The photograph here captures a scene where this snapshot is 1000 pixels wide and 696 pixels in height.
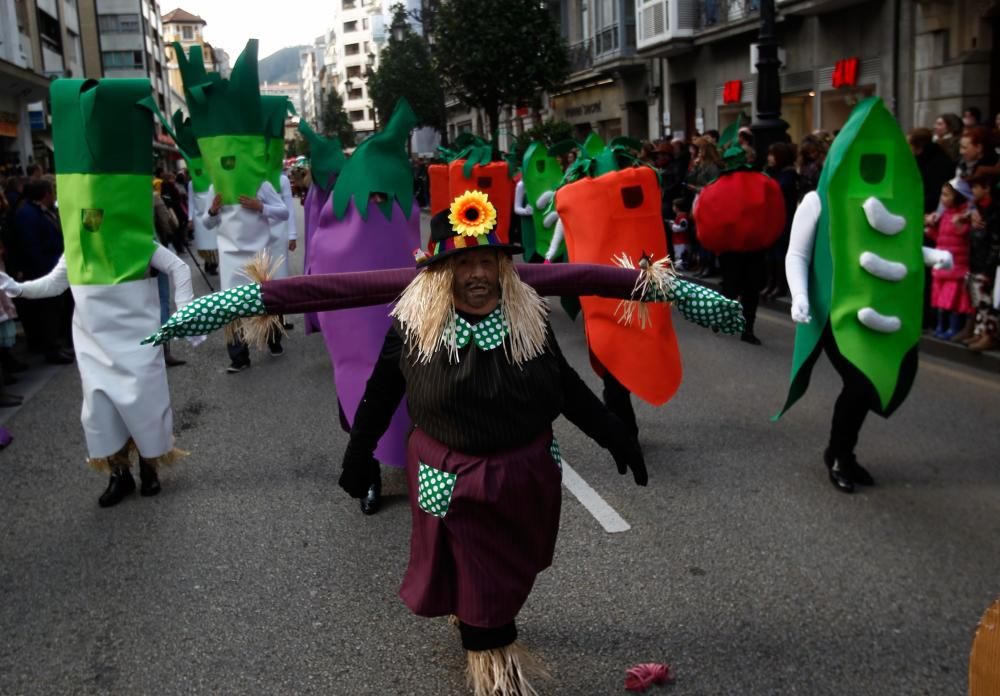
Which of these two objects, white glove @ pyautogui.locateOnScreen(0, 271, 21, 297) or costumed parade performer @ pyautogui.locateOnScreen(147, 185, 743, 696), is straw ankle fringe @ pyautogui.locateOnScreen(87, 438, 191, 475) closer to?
white glove @ pyautogui.locateOnScreen(0, 271, 21, 297)

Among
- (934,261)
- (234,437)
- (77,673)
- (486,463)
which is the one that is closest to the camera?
(486,463)

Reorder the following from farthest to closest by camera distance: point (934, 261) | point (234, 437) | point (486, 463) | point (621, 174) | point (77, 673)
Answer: point (234, 437) < point (621, 174) < point (934, 261) < point (77, 673) < point (486, 463)

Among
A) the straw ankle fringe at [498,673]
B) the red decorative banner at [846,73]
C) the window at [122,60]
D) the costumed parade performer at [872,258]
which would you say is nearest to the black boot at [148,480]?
the straw ankle fringe at [498,673]

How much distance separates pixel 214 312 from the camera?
326 cm

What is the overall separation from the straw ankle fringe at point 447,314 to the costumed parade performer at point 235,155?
5.35 metres

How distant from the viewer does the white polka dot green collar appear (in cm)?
321

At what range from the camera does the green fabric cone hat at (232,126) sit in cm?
830

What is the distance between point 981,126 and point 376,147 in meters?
5.73

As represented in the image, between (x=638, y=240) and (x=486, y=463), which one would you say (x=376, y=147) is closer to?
(x=638, y=240)

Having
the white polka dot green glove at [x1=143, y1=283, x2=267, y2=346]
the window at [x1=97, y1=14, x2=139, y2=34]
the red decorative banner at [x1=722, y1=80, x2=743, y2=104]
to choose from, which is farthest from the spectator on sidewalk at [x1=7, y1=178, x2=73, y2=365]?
the window at [x1=97, y1=14, x2=139, y2=34]

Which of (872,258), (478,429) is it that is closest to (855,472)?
(872,258)

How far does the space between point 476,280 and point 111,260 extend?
3024 millimetres

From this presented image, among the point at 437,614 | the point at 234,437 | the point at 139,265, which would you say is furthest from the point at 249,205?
the point at 437,614

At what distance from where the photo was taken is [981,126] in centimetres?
871
